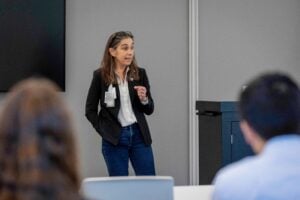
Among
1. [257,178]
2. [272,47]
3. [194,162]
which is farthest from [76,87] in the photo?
[257,178]

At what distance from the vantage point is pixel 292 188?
1.26 m

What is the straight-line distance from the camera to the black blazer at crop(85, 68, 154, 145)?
3.64 m

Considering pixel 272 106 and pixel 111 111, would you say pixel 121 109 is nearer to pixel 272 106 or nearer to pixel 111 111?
pixel 111 111

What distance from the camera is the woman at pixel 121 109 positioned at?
3.64 meters

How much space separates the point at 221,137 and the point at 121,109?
70cm

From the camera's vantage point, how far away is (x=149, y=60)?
16.5 feet

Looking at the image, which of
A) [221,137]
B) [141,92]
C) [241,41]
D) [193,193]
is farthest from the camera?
[241,41]

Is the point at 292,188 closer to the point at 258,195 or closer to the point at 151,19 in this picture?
the point at 258,195

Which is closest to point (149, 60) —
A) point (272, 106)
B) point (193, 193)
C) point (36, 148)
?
point (193, 193)

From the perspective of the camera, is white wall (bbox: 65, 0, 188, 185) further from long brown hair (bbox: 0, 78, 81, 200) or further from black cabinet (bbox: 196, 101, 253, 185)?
long brown hair (bbox: 0, 78, 81, 200)

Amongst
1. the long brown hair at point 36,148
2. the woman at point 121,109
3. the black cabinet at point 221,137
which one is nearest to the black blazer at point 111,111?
the woman at point 121,109

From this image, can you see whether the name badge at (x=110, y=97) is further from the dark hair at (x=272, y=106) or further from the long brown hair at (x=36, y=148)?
the long brown hair at (x=36, y=148)

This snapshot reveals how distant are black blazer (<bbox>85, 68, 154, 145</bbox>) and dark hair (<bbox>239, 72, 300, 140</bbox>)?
2257 millimetres

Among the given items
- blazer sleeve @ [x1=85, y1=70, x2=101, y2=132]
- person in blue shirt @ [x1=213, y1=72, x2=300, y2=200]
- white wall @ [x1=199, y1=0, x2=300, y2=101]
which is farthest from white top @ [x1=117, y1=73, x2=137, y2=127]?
person in blue shirt @ [x1=213, y1=72, x2=300, y2=200]
